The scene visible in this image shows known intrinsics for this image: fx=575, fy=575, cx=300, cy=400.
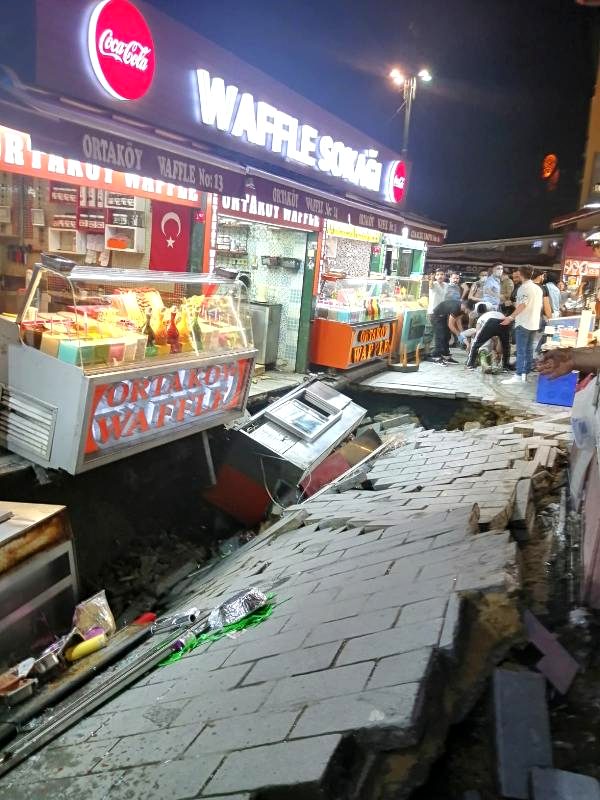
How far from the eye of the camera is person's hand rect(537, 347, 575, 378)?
3605 millimetres

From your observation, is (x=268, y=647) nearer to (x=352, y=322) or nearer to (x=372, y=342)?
(x=352, y=322)

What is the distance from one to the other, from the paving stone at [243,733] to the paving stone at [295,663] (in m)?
0.25

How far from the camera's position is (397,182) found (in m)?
12.2

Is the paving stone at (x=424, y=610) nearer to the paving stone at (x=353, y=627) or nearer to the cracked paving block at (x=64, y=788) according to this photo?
the paving stone at (x=353, y=627)

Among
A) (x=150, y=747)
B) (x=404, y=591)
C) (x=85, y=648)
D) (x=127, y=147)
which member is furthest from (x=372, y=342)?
(x=150, y=747)

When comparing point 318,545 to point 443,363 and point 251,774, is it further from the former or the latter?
point 443,363

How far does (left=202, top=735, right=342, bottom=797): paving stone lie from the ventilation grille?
133 inches

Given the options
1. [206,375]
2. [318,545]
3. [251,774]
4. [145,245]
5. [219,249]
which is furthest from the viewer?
[219,249]

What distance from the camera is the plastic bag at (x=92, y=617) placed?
420cm

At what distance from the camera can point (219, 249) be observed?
1085cm

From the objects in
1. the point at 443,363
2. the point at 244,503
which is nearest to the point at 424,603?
the point at 244,503

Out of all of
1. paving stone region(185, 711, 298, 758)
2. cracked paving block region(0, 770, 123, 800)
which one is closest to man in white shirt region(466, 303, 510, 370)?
paving stone region(185, 711, 298, 758)

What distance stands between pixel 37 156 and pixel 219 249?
5467 mm

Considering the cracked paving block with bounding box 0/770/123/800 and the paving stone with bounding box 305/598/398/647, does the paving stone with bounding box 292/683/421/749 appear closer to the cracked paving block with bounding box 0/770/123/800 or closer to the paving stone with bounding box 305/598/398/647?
the paving stone with bounding box 305/598/398/647
